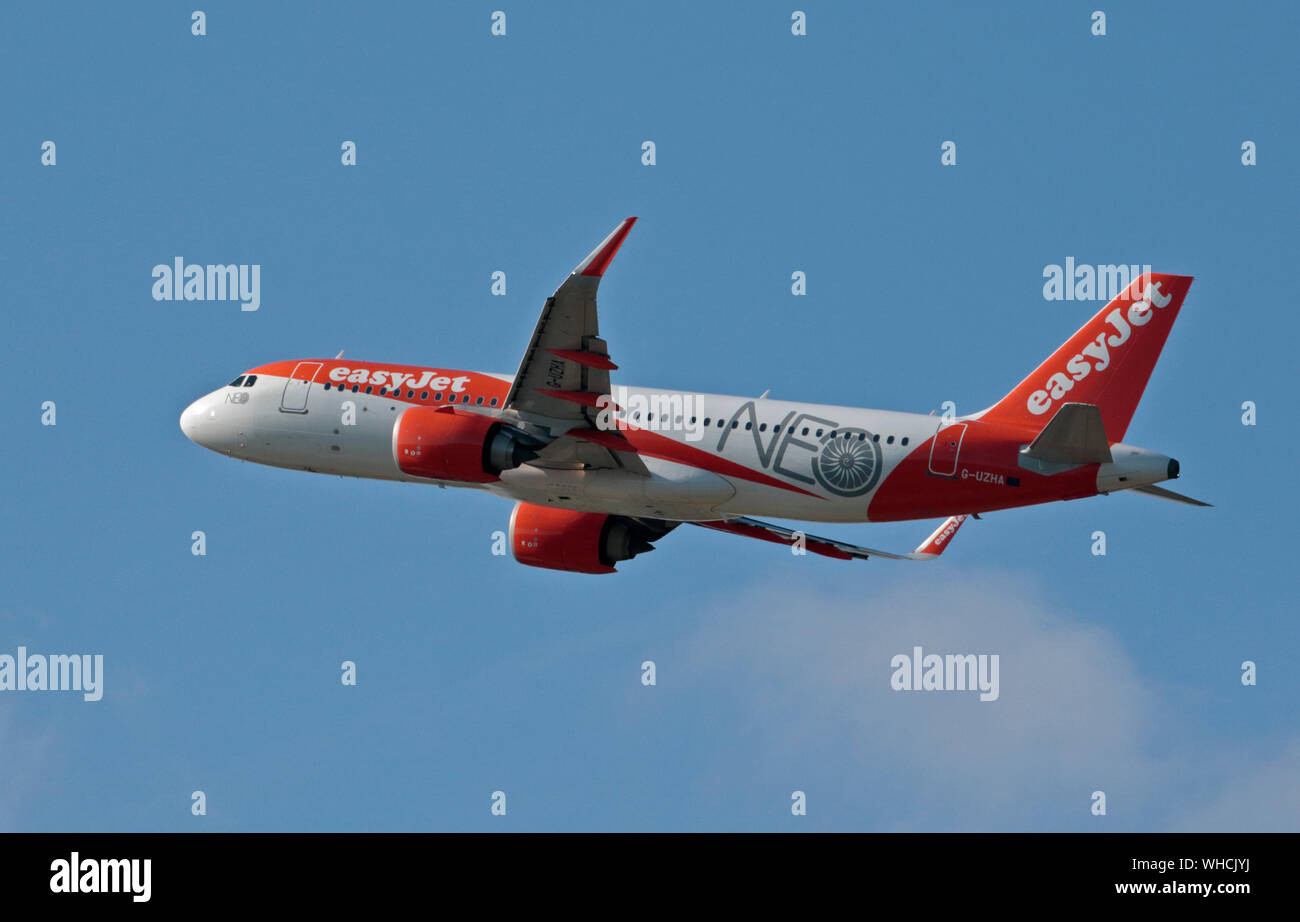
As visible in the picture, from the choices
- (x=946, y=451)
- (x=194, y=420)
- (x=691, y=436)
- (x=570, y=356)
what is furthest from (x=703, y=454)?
(x=194, y=420)

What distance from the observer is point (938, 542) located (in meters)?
54.8

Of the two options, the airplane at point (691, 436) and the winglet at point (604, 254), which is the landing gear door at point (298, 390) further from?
the winglet at point (604, 254)

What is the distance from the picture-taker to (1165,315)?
47250 mm

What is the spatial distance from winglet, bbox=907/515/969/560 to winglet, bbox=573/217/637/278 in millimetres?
15439

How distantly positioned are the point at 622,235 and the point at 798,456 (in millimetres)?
9030

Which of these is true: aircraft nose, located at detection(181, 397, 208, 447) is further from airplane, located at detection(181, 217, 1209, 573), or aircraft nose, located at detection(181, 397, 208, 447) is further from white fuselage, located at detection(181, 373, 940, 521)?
white fuselage, located at detection(181, 373, 940, 521)

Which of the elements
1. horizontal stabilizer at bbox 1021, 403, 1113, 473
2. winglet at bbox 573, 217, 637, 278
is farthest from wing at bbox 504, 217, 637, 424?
horizontal stabilizer at bbox 1021, 403, 1113, 473

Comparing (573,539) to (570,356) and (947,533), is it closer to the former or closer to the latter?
(570,356)

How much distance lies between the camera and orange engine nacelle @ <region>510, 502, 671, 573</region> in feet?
180

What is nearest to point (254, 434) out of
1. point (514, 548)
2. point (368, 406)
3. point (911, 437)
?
point (368, 406)

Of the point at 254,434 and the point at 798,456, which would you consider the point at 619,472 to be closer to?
the point at 798,456

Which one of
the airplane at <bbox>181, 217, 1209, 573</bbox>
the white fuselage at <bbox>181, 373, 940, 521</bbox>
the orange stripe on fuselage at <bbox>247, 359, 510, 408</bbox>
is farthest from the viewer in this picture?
the orange stripe on fuselage at <bbox>247, 359, 510, 408</bbox>

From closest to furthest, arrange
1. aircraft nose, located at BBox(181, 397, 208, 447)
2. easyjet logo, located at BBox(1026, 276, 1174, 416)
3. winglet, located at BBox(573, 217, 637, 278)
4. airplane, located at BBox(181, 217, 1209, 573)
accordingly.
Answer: winglet, located at BBox(573, 217, 637, 278) < airplane, located at BBox(181, 217, 1209, 573) < easyjet logo, located at BBox(1026, 276, 1174, 416) < aircraft nose, located at BBox(181, 397, 208, 447)

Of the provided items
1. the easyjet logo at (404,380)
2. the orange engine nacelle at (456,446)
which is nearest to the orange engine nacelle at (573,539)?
the easyjet logo at (404,380)
